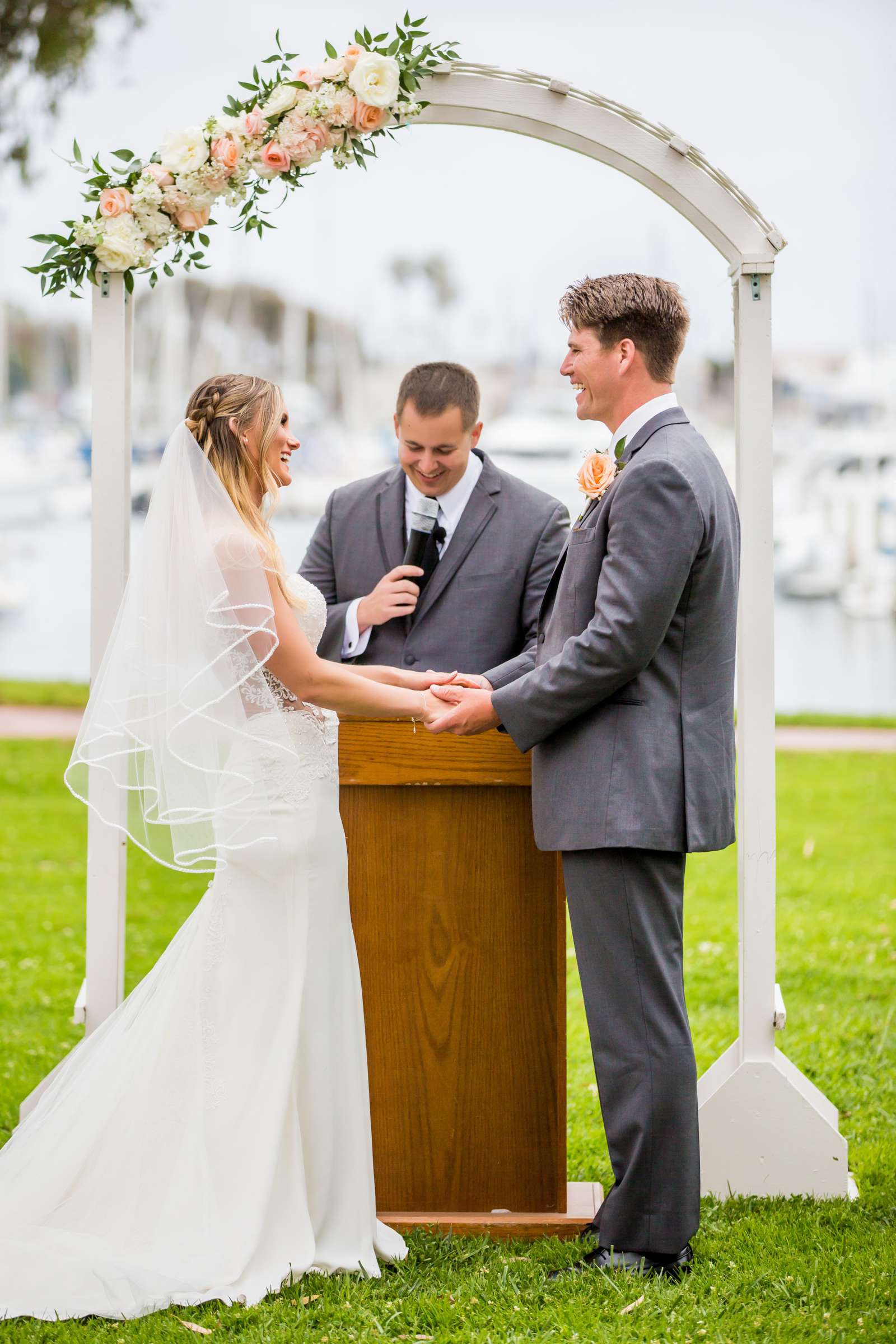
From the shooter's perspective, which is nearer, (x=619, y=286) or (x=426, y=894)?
(x=619, y=286)

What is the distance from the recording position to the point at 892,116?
47.0 ft

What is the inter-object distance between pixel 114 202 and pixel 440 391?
3.12 ft

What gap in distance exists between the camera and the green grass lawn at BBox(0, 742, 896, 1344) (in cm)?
286

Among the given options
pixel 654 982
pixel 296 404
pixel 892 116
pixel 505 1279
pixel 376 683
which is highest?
pixel 892 116

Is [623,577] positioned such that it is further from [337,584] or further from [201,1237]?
[201,1237]

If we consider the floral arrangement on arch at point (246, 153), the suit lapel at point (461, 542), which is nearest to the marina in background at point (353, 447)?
the suit lapel at point (461, 542)

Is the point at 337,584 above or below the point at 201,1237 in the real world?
above

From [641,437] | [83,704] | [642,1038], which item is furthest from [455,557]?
[83,704]

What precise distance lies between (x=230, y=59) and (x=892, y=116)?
6950mm

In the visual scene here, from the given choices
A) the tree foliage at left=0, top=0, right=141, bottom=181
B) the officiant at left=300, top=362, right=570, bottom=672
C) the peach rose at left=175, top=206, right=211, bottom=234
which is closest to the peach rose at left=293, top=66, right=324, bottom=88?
the peach rose at left=175, top=206, right=211, bottom=234

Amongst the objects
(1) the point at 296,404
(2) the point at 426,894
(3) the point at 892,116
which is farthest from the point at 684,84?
(2) the point at 426,894

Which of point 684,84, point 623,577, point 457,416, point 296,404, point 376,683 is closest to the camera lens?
point 623,577

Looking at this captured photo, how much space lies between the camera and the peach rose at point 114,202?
3.44 meters

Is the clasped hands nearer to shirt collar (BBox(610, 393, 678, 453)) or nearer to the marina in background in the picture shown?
shirt collar (BBox(610, 393, 678, 453))
